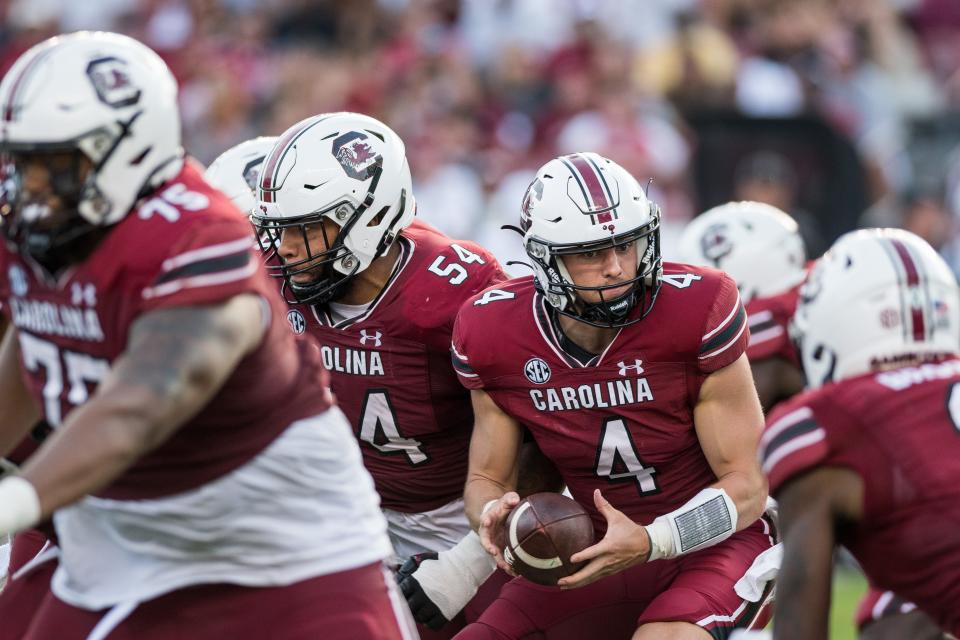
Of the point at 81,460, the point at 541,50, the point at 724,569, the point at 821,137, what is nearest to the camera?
the point at 81,460

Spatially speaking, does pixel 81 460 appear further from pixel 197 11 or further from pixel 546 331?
pixel 197 11

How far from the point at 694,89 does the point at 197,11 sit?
4537 mm

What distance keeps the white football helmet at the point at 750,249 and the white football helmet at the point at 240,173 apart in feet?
5.79

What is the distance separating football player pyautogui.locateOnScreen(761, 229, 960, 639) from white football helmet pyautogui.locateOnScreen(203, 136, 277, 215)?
2690 mm

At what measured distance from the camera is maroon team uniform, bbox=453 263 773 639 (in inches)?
176

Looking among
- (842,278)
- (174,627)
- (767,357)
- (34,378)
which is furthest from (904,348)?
(767,357)

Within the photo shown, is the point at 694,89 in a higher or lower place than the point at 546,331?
lower

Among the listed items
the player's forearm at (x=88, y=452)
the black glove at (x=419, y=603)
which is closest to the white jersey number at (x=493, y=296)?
the black glove at (x=419, y=603)

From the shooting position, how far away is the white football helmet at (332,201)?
4855mm

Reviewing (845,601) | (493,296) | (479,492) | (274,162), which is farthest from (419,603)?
(845,601)

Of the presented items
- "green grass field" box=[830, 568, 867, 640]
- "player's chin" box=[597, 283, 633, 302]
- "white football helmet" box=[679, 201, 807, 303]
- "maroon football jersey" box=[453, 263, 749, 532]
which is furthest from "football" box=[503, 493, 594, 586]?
"green grass field" box=[830, 568, 867, 640]

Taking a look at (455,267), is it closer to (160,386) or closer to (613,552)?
(613,552)

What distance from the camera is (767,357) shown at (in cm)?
579

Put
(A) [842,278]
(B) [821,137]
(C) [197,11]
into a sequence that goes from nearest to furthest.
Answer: (A) [842,278] → (B) [821,137] → (C) [197,11]
